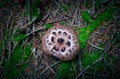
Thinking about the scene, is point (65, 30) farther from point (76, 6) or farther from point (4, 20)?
point (4, 20)

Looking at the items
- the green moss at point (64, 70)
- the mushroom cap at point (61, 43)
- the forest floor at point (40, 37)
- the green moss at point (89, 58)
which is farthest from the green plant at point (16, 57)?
the green moss at point (89, 58)

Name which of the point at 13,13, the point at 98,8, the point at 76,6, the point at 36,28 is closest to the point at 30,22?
the point at 36,28

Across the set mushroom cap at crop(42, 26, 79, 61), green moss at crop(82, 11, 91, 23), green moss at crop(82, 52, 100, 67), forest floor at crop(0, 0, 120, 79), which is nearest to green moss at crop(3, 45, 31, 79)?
forest floor at crop(0, 0, 120, 79)

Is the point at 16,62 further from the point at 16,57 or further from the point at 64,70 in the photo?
the point at 64,70

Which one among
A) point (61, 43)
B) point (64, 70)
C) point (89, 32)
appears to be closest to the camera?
point (61, 43)

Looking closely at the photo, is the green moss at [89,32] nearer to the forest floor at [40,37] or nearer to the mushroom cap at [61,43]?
the forest floor at [40,37]

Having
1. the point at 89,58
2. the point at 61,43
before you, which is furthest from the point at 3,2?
the point at 89,58

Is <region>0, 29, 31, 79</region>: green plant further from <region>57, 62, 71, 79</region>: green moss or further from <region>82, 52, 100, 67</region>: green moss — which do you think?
<region>82, 52, 100, 67</region>: green moss

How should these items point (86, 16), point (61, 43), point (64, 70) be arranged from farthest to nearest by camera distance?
1. point (86, 16)
2. point (64, 70)
3. point (61, 43)
